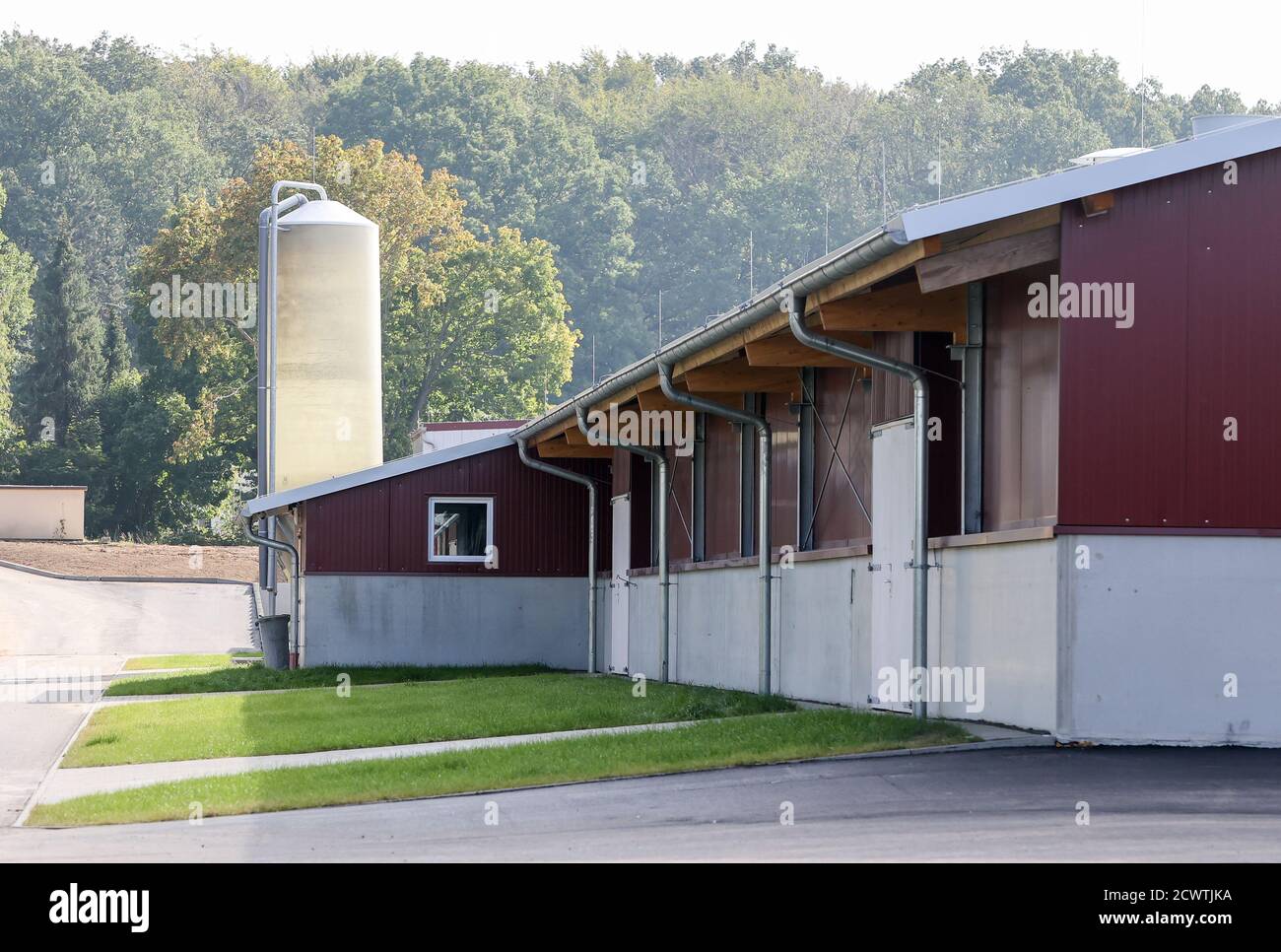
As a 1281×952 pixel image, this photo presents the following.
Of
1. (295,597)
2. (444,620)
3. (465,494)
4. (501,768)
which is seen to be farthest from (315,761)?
(295,597)

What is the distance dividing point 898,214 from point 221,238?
54.0m

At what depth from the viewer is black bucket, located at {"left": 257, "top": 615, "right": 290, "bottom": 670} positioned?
30.4 m

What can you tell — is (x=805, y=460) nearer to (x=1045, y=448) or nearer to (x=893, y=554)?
(x=893, y=554)

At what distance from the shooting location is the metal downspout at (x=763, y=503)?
19656 mm

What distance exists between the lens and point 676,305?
92938 millimetres

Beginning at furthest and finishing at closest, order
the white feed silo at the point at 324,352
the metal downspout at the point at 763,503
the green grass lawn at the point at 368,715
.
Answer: the white feed silo at the point at 324,352 → the metal downspout at the point at 763,503 → the green grass lawn at the point at 368,715

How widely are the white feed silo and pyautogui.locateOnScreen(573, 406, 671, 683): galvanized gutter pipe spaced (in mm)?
12650

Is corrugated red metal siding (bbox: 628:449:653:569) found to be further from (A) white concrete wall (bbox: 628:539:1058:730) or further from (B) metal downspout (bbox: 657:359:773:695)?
(B) metal downspout (bbox: 657:359:773:695)

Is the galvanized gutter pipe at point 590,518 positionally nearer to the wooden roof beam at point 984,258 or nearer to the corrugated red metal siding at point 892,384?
the corrugated red metal siding at point 892,384

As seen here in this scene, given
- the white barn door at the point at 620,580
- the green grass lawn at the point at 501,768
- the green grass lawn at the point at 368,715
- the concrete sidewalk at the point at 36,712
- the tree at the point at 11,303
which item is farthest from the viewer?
the tree at the point at 11,303

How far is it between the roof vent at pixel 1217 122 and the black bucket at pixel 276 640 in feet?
61.9

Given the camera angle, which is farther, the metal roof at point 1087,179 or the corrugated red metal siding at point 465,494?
the corrugated red metal siding at point 465,494
